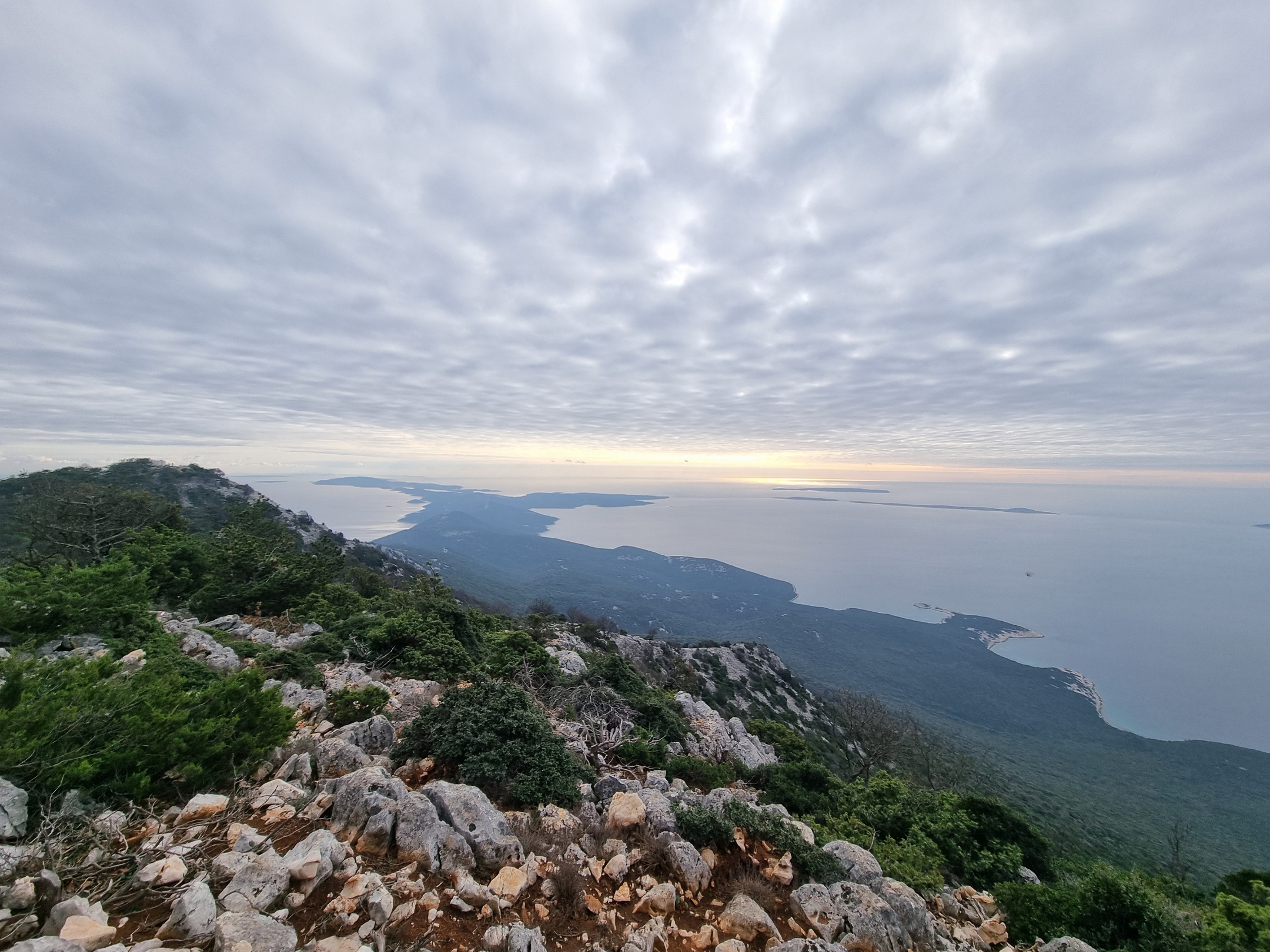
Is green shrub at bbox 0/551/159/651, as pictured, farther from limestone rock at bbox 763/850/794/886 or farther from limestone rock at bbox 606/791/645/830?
limestone rock at bbox 763/850/794/886

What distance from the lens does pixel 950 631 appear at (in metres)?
130

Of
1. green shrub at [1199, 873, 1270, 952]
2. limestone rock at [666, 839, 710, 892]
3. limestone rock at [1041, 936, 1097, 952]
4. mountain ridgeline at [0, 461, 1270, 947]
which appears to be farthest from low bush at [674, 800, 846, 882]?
green shrub at [1199, 873, 1270, 952]

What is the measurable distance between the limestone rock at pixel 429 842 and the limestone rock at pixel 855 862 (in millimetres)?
5195

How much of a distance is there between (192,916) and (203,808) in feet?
7.00

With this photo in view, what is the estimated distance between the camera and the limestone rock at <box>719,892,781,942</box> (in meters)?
5.31

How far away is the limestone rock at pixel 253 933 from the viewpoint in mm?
3592

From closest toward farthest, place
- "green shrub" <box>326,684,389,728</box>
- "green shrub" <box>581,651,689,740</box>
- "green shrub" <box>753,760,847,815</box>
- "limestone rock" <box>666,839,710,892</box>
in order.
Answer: "limestone rock" <box>666,839,710,892</box>, "green shrub" <box>326,684,389,728</box>, "green shrub" <box>753,760,847,815</box>, "green shrub" <box>581,651,689,740</box>

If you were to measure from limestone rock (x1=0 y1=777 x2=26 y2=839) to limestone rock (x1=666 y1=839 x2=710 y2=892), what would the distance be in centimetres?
648

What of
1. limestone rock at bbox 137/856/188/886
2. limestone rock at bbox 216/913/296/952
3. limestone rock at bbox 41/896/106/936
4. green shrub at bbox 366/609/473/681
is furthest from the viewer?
green shrub at bbox 366/609/473/681

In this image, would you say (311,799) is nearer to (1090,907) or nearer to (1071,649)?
(1090,907)

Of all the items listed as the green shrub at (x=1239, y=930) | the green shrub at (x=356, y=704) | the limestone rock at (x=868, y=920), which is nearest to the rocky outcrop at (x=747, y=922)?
the limestone rock at (x=868, y=920)

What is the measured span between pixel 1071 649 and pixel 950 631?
40819 mm

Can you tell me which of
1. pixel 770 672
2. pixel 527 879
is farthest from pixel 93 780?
pixel 770 672

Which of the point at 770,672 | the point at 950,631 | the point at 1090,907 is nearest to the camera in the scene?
the point at 1090,907
